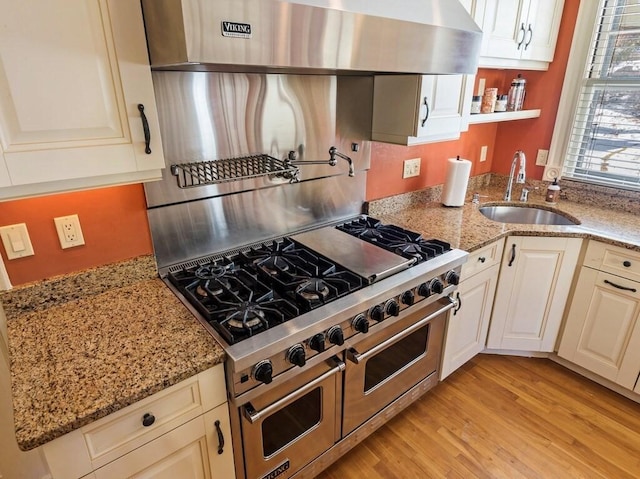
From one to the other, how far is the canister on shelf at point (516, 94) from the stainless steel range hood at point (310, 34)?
4.07ft

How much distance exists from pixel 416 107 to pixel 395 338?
40.9 inches

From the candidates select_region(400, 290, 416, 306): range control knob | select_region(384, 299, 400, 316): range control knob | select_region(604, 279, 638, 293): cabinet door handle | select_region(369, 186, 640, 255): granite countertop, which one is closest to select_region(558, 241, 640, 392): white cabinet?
select_region(604, 279, 638, 293): cabinet door handle

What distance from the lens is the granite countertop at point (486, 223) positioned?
198 centimetres

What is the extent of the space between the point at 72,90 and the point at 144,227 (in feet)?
1.97

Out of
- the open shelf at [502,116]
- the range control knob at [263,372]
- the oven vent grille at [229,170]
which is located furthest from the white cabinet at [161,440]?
the open shelf at [502,116]

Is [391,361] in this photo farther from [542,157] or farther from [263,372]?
[542,157]

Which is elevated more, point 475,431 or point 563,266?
point 563,266

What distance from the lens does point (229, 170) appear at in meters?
1.56

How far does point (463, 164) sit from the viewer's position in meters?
2.29

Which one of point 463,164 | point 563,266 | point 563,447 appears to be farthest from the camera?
point 463,164

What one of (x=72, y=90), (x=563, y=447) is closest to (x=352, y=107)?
(x=72, y=90)

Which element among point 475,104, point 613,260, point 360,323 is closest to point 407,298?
point 360,323

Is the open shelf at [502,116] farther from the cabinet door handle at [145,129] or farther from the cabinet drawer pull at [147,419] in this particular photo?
the cabinet drawer pull at [147,419]

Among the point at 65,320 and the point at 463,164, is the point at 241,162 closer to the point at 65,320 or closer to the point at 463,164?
the point at 65,320
